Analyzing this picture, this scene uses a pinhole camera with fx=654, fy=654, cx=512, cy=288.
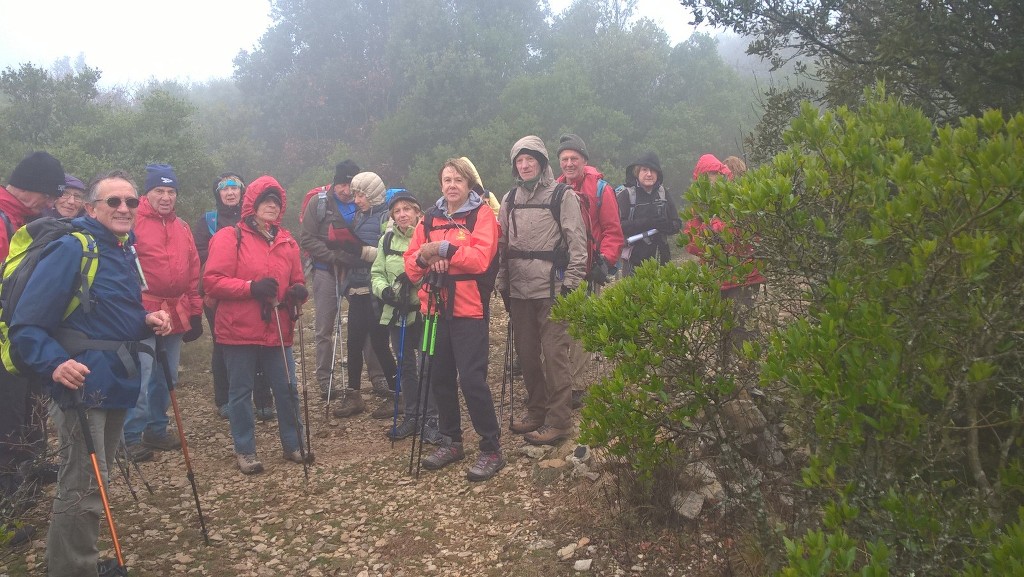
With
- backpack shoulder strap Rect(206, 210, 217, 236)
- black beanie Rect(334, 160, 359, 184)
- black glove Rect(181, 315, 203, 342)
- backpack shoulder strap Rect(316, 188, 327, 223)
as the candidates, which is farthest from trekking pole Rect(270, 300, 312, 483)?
black beanie Rect(334, 160, 359, 184)

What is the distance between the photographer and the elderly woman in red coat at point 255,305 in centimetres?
527

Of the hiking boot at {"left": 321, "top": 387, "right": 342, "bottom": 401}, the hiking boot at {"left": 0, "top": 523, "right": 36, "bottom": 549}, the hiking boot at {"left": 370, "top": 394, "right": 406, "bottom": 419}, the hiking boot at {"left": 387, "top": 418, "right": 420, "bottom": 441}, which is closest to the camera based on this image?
the hiking boot at {"left": 0, "top": 523, "right": 36, "bottom": 549}

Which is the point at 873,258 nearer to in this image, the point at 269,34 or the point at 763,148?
the point at 763,148

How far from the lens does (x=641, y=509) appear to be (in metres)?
3.94

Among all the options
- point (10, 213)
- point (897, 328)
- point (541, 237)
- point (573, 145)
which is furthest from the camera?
point (573, 145)

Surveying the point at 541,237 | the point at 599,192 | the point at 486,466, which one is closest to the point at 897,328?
the point at 541,237

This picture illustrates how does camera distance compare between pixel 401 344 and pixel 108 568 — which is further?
pixel 401 344

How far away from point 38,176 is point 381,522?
356cm

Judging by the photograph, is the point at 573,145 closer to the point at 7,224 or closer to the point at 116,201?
the point at 116,201

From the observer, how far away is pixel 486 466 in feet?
16.2

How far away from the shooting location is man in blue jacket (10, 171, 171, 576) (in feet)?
11.0

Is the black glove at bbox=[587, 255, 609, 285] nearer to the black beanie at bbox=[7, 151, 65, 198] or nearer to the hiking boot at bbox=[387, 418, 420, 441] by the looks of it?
the hiking boot at bbox=[387, 418, 420, 441]

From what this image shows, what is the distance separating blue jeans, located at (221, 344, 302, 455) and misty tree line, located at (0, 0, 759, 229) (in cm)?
972

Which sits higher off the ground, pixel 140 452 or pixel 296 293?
pixel 296 293
